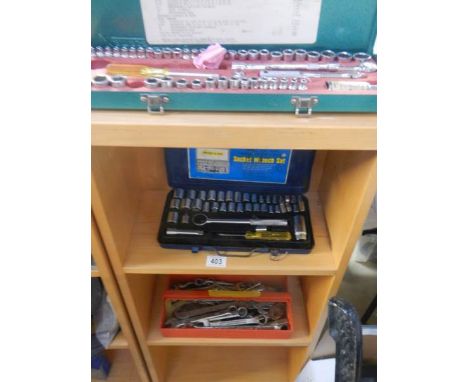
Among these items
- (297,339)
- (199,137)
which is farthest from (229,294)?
(199,137)

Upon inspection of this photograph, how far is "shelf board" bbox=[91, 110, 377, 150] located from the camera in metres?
0.44

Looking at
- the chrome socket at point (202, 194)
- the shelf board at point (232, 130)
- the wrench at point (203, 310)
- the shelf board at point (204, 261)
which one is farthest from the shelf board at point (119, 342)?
the shelf board at point (232, 130)

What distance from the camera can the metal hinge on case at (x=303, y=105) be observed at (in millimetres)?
435

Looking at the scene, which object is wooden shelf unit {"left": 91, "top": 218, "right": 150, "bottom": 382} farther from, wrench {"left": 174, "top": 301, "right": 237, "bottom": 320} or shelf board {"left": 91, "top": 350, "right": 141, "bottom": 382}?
wrench {"left": 174, "top": 301, "right": 237, "bottom": 320}

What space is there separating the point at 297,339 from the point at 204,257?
13.4 inches

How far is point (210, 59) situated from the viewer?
0.49m

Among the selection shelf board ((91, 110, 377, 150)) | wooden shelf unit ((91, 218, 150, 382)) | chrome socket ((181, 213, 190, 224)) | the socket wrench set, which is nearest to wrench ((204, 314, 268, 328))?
the socket wrench set

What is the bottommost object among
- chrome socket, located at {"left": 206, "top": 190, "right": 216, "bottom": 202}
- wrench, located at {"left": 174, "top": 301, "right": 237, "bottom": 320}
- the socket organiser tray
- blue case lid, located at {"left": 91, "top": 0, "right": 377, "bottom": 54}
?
wrench, located at {"left": 174, "top": 301, "right": 237, "bottom": 320}

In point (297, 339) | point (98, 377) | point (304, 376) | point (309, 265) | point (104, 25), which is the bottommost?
point (98, 377)

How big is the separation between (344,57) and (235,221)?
0.36 m

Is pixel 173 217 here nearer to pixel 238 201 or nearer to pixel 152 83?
pixel 238 201

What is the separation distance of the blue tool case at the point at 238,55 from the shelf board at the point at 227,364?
0.92m

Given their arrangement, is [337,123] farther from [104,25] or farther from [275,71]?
[104,25]

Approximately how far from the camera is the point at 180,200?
78 cm
